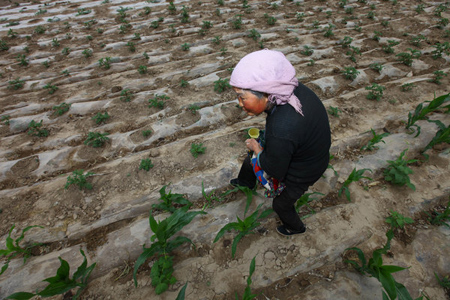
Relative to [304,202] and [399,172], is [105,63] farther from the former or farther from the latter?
[399,172]

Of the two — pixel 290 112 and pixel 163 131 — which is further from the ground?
pixel 290 112

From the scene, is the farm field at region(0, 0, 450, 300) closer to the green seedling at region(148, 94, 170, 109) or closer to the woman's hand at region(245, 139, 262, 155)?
the green seedling at region(148, 94, 170, 109)

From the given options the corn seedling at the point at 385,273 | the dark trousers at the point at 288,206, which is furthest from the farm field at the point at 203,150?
the dark trousers at the point at 288,206

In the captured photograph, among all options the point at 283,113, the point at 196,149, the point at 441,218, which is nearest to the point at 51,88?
the point at 196,149

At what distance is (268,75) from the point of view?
154cm

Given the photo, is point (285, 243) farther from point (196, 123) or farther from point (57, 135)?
point (57, 135)

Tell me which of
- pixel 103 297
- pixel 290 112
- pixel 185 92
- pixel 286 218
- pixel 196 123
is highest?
pixel 290 112

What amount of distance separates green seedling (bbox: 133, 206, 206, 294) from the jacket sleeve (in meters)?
1.09

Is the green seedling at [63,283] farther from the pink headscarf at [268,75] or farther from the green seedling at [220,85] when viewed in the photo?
the green seedling at [220,85]

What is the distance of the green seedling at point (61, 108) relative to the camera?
156 inches

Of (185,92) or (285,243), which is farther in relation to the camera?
(185,92)

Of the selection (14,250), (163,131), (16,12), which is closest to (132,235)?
(14,250)

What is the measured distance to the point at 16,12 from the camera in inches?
291

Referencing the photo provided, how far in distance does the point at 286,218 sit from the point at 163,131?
2493mm
